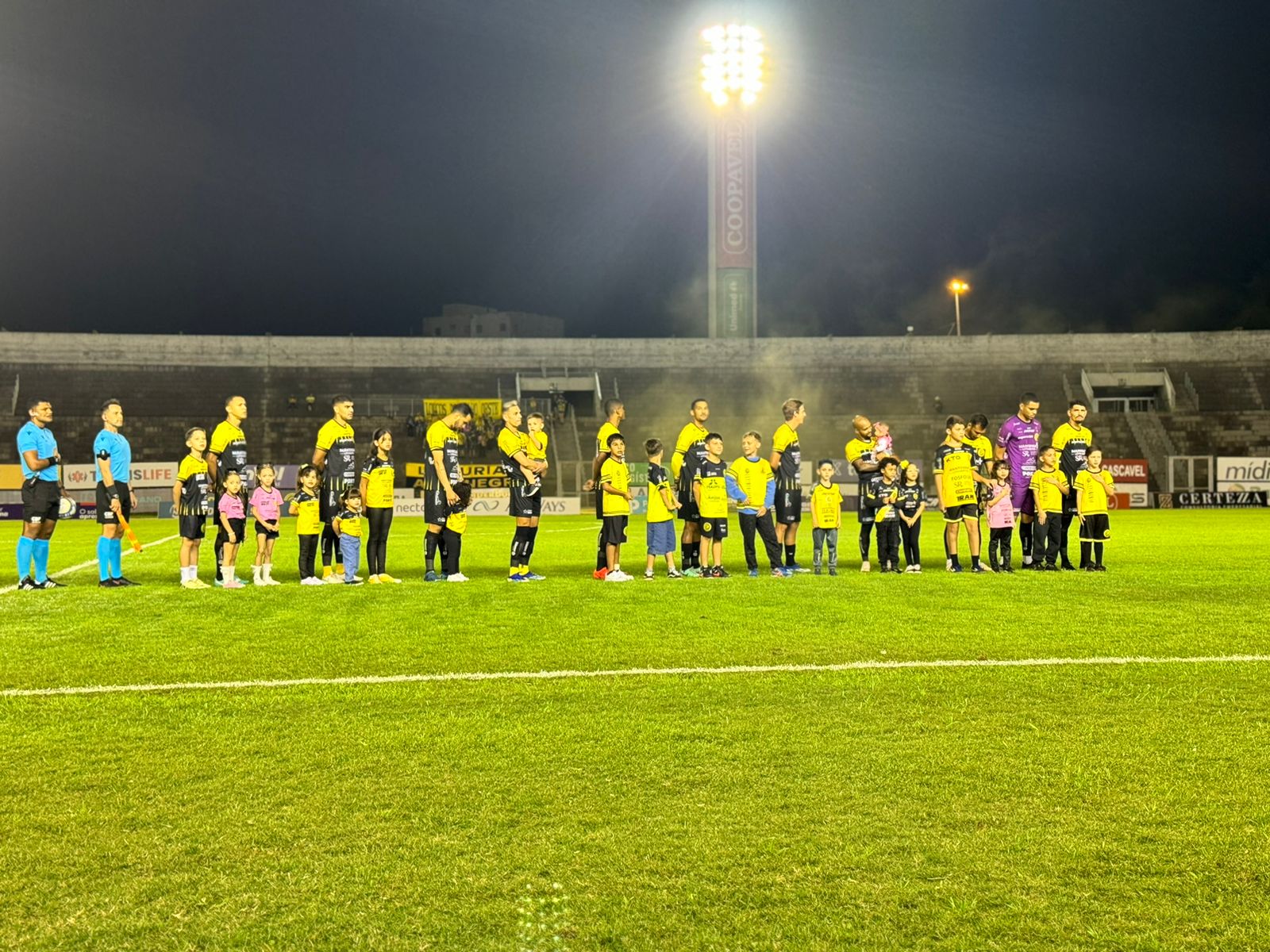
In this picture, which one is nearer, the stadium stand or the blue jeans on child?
the blue jeans on child

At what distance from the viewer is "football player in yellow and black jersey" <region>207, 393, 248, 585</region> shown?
1105 centimetres

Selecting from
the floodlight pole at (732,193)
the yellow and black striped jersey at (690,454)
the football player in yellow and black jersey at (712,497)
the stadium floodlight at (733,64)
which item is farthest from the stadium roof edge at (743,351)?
the football player in yellow and black jersey at (712,497)

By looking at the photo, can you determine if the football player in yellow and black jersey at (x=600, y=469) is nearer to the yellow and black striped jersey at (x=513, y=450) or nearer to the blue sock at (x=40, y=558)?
the yellow and black striped jersey at (x=513, y=450)

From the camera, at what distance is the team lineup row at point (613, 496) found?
432 inches

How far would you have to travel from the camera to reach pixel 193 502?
10.8m

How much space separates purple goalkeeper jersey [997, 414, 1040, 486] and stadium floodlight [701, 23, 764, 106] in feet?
109

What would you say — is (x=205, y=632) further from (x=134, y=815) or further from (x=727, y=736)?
(x=727, y=736)

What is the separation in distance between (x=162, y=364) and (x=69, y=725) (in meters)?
42.6

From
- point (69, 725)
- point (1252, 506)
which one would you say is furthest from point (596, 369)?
point (69, 725)

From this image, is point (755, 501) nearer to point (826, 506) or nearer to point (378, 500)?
point (826, 506)

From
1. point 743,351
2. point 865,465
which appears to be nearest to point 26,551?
point 865,465

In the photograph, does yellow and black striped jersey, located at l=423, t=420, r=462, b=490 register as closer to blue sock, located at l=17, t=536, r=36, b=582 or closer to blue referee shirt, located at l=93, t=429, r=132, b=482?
blue referee shirt, located at l=93, t=429, r=132, b=482

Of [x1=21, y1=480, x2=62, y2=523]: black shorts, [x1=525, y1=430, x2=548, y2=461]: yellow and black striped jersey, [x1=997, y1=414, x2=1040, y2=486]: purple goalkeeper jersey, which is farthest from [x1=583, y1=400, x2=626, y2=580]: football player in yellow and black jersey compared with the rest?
[x1=21, y1=480, x2=62, y2=523]: black shorts

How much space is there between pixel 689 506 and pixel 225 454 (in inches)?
206
